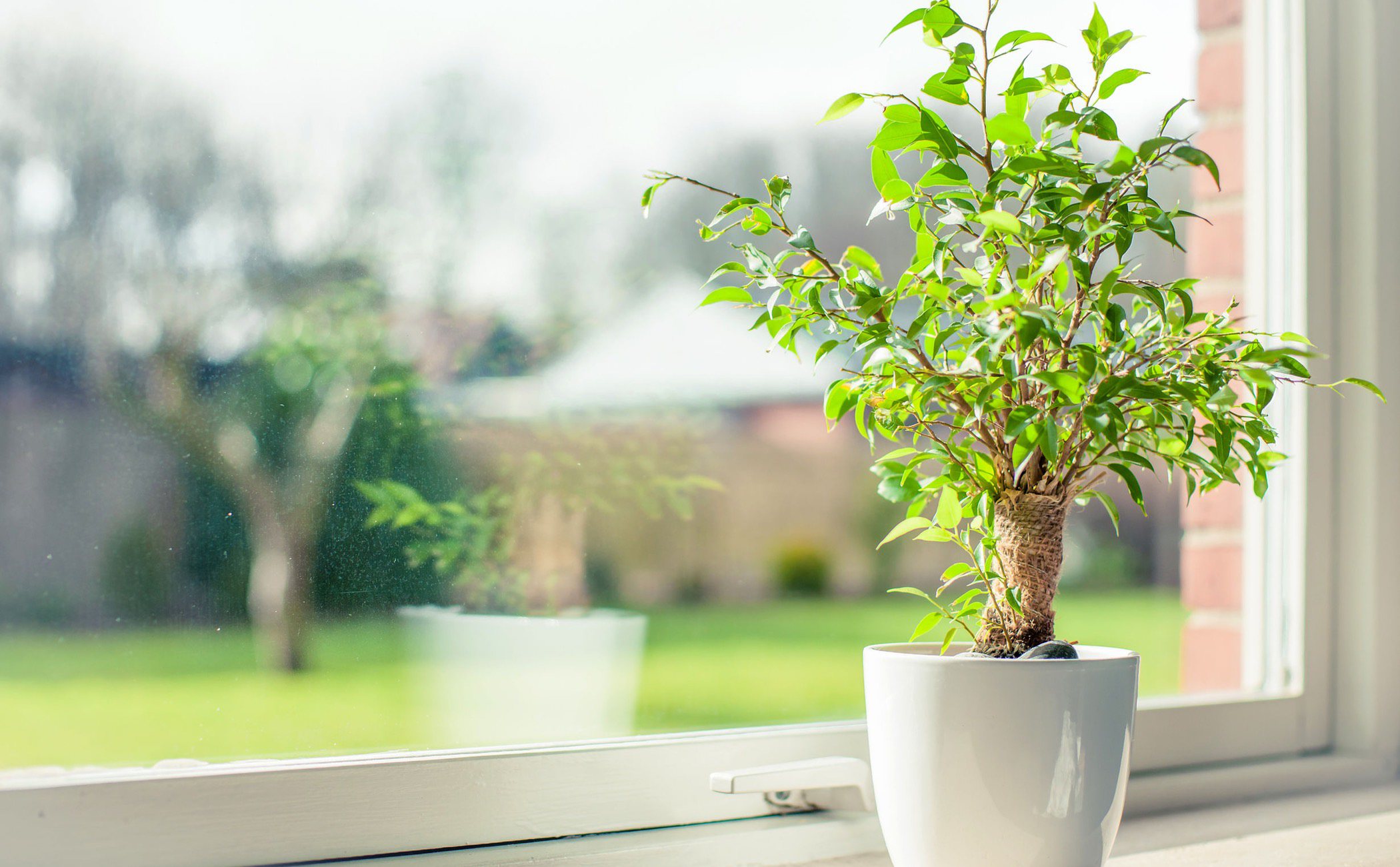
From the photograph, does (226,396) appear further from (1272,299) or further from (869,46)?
(1272,299)

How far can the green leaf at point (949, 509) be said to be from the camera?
774 mm

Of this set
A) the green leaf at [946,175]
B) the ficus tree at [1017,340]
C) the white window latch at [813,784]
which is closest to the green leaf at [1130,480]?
the ficus tree at [1017,340]

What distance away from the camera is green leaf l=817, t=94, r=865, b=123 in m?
0.71

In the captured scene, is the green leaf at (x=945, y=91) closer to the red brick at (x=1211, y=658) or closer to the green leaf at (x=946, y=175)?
the green leaf at (x=946, y=175)

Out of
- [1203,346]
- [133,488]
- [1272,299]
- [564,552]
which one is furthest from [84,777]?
[1272,299]

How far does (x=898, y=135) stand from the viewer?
28.5 inches

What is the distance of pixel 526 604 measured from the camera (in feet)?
2.98

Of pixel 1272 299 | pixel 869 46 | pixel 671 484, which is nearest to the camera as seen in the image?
pixel 671 484

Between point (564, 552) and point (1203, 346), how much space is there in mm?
511

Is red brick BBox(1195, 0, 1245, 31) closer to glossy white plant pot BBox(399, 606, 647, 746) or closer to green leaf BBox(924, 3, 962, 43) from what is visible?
green leaf BBox(924, 3, 962, 43)

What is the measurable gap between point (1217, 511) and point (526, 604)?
2.79 feet

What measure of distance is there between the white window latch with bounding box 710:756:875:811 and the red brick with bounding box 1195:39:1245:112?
891 millimetres

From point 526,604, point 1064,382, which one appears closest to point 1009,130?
point 1064,382

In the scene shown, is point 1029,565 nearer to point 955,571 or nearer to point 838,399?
point 955,571
